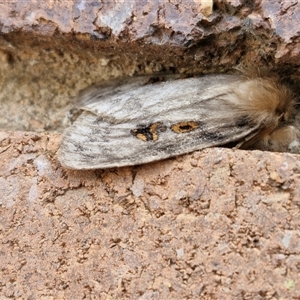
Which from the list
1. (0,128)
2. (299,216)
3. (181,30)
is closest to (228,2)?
(181,30)

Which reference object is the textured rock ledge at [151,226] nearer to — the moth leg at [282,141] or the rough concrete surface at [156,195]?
the rough concrete surface at [156,195]

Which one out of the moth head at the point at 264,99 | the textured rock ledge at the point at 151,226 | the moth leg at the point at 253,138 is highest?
the moth head at the point at 264,99

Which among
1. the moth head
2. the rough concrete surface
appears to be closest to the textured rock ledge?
the rough concrete surface

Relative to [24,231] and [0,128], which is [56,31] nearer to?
[0,128]

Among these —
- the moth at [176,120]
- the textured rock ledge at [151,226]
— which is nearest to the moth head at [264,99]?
the moth at [176,120]

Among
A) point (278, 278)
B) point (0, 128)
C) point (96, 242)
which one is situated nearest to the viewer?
point (278, 278)

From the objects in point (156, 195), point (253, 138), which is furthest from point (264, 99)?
point (156, 195)

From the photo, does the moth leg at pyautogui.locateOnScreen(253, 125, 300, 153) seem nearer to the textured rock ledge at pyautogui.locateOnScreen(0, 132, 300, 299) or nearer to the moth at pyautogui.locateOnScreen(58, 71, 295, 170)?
the moth at pyautogui.locateOnScreen(58, 71, 295, 170)
